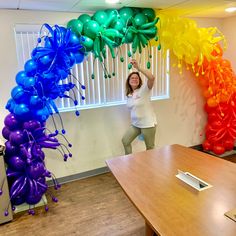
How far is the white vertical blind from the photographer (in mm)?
2658

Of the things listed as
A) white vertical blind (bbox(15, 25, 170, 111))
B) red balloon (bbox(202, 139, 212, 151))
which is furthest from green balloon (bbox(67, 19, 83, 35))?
red balloon (bbox(202, 139, 212, 151))

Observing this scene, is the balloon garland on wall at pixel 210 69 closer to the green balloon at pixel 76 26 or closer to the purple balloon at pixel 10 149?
the green balloon at pixel 76 26

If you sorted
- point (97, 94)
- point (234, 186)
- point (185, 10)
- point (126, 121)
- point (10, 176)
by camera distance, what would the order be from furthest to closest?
point (126, 121)
point (97, 94)
point (185, 10)
point (10, 176)
point (234, 186)

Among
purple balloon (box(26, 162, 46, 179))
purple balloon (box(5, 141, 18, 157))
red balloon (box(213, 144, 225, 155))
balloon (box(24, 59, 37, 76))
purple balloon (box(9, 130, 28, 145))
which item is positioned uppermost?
balloon (box(24, 59, 37, 76))

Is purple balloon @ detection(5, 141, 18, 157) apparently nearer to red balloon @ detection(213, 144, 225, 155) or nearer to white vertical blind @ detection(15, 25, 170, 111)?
white vertical blind @ detection(15, 25, 170, 111)

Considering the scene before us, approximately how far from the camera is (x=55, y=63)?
7.29 feet

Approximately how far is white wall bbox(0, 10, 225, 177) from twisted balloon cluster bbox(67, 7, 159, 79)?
42 centimetres

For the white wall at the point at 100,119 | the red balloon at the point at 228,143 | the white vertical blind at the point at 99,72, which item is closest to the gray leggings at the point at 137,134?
the white wall at the point at 100,119

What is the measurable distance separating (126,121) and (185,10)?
1.66 metres

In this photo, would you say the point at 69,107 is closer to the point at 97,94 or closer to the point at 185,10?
the point at 97,94

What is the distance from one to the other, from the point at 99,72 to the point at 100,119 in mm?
642

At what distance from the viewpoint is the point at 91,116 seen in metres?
3.13

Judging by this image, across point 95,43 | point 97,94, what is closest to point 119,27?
point 95,43

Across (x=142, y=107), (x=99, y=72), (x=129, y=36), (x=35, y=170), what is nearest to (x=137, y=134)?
(x=142, y=107)
